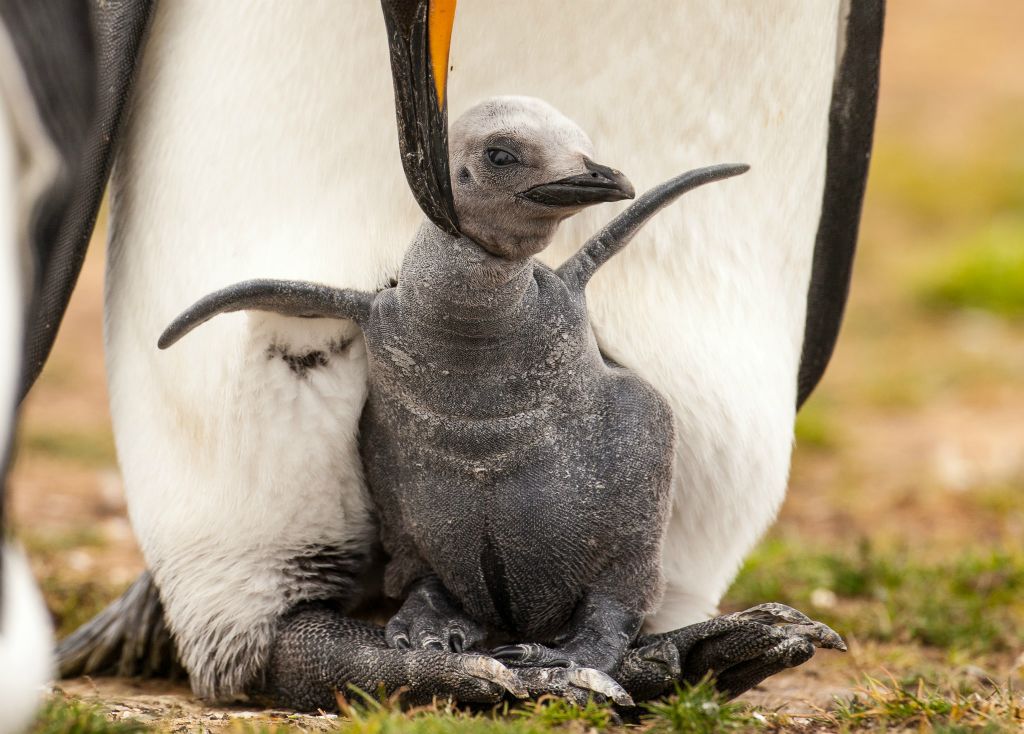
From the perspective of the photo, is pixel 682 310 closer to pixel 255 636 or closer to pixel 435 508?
pixel 435 508

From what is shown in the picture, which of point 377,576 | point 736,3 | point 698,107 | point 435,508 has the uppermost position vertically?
point 736,3

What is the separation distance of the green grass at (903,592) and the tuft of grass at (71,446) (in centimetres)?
254

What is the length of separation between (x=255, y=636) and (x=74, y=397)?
419 centimetres

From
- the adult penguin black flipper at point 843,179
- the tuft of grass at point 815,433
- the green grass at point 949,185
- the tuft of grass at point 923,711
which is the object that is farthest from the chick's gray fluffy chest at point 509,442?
the green grass at point 949,185

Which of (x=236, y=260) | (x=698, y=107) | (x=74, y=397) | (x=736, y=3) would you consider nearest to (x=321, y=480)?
(x=236, y=260)

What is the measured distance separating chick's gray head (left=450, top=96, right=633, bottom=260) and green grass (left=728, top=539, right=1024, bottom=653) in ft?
5.01

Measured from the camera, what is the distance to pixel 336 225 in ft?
6.88

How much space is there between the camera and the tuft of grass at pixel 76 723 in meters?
1.77

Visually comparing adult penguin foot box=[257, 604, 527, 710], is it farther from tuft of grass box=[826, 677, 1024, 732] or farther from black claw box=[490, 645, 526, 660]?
tuft of grass box=[826, 677, 1024, 732]

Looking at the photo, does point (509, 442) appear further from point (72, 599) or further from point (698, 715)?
point (72, 599)

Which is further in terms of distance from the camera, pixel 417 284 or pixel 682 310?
pixel 682 310

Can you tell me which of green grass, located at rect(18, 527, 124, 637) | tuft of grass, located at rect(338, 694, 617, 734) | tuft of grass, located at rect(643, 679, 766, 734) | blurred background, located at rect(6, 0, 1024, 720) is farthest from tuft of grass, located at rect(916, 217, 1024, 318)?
tuft of grass, located at rect(338, 694, 617, 734)

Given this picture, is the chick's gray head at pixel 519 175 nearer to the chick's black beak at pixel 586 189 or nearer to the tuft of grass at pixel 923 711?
the chick's black beak at pixel 586 189

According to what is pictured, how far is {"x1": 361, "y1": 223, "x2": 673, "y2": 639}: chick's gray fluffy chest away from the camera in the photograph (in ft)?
6.41
